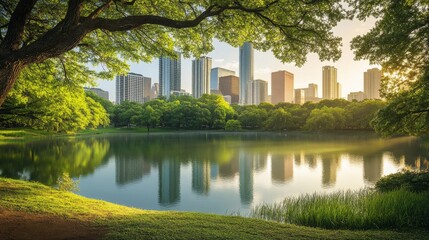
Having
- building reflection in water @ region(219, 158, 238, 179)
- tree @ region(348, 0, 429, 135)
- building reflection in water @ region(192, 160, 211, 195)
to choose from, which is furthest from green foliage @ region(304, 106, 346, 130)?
tree @ region(348, 0, 429, 135)

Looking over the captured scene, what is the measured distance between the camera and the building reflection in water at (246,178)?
15188 millimetres

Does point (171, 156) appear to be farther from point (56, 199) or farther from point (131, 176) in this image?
point (56, 199)

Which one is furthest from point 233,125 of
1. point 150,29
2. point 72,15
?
point 72,15

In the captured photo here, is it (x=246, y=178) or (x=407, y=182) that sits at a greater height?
(x=407, y=182)

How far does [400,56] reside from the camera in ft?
31.7

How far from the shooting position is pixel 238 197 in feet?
49.6

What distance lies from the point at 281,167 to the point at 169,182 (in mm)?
9842

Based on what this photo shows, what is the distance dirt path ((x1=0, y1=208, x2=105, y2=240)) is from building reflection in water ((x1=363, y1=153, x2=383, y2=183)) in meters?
18.2

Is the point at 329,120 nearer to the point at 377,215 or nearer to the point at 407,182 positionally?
the point at 407,182

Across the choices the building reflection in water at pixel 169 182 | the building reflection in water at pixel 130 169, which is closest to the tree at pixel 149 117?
the building reflection in water at pixel 130 169

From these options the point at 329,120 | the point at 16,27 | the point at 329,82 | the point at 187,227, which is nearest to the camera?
the point at 16,27

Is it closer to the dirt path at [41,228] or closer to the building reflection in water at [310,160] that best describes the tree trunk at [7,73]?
the dirt path at [41,228]

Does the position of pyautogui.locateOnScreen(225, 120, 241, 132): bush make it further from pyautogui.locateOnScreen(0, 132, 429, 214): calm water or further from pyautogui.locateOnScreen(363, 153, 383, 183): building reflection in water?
pyautogui.locateOnScreen(363, 153, 383, 183): building reflection in water

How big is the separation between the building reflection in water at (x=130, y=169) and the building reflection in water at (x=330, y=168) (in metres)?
12.8
